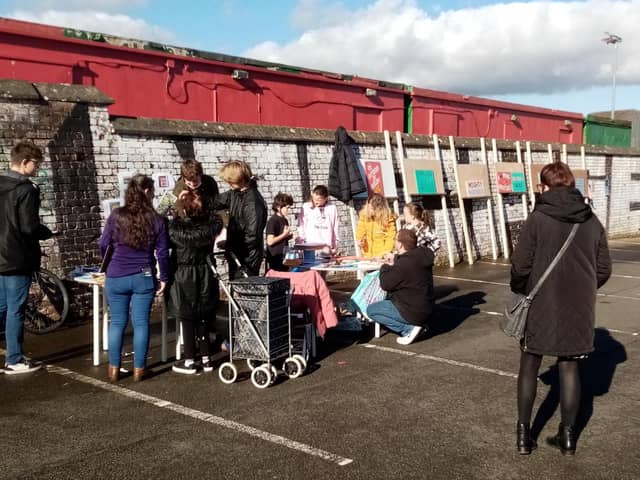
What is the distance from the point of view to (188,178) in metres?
6.84

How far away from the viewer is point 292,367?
6.16 m

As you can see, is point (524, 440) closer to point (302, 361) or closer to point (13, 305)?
point (302, 361)

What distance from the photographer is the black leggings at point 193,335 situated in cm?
629

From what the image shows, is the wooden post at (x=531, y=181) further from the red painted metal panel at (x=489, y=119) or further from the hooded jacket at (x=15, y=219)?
the hooded jacket at (x=15, y=219)

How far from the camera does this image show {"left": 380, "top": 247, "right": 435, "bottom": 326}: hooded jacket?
23.5 feet

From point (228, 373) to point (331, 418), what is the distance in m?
1.23

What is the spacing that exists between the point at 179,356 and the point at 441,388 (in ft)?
8.66

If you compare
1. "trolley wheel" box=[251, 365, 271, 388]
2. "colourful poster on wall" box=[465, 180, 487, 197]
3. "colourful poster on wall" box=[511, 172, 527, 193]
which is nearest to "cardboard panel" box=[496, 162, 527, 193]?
"colourful poster on wall" box=[511, 172, 527, 193]

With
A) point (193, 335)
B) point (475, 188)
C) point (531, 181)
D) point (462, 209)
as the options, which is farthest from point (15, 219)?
point (531, 181)

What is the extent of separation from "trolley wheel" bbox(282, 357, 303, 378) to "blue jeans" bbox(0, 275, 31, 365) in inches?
94.8

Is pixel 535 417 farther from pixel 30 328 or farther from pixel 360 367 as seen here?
pixel 30 328

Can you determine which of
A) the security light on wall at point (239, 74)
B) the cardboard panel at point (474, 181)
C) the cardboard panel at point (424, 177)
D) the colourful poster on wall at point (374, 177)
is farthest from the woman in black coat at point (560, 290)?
the cardboard panel at point (474, 181)

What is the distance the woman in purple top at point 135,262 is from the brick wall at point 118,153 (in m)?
2.82

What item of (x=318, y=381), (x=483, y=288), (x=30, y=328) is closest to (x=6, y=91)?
(x=30, y=328)
